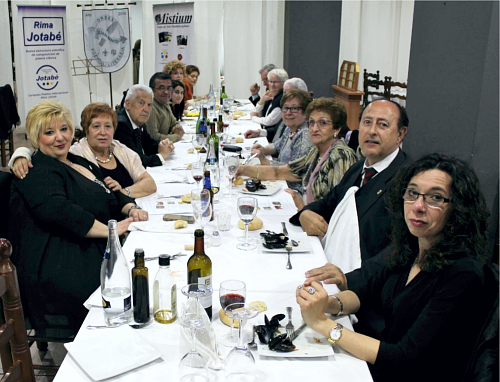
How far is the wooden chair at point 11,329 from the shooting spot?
1255mm

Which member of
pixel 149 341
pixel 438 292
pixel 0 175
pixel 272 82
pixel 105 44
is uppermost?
pixel 105 44

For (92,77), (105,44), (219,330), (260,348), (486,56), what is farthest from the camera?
(92,77)

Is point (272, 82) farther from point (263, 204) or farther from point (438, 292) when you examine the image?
point (438, 292)

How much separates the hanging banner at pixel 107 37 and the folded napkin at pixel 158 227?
606cm

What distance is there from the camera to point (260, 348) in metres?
1.24

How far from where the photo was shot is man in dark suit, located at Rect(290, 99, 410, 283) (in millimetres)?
2078

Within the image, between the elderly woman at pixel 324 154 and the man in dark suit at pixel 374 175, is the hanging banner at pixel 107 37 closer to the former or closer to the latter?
the elderly woman at pixel 324 154

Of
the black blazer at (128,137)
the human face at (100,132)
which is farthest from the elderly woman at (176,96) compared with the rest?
the human face at (100,132)

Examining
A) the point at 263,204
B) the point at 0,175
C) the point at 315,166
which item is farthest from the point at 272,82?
the point at 0,175

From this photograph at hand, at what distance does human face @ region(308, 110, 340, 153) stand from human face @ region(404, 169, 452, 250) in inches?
52.4

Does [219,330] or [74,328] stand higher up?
[219,330]

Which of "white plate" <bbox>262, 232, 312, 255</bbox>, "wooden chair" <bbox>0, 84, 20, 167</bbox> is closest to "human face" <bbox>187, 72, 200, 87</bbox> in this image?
"wooden chair" <bbox>0, 84, 20, 167</bbox>

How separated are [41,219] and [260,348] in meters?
1.21

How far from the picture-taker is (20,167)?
2.00m
